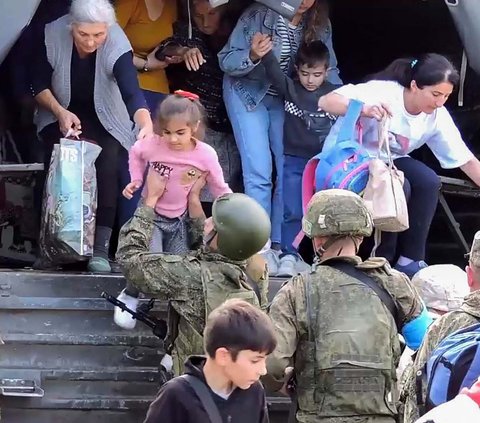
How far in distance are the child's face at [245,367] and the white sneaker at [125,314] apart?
1.55 metres

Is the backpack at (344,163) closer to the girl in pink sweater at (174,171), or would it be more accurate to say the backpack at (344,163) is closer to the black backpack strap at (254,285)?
the girl in pink sweater at (174,171)

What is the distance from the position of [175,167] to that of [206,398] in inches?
64.2

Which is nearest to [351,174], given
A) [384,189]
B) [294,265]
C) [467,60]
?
[384,189]

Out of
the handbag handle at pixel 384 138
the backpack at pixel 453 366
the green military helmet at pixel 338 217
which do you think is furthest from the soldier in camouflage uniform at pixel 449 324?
the handbag handle at pixel 384 138

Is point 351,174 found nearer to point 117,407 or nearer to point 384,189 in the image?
point 384,189

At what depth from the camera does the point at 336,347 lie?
3.64 meters

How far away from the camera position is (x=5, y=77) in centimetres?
579

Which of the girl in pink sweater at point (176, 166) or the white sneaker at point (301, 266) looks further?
the white sneaker at point (301, 266)

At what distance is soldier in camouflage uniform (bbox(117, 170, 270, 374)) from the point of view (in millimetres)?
3938

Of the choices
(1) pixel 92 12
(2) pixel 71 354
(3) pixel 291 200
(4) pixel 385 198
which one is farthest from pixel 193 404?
(3) pixel 291 200

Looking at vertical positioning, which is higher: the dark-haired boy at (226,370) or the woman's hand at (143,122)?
the woman's hand at (143,122)

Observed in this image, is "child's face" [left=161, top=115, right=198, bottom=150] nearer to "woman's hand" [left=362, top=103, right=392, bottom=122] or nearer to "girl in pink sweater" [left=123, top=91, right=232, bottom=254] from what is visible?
"girl in pink sweater" [left=123, top=91, right=232, bottom=254]

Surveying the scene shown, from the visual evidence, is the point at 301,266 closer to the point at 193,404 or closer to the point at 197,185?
the point at 197,185

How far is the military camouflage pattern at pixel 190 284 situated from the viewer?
3.97 metres
